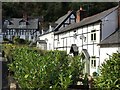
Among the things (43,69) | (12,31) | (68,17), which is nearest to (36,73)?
(43,69)

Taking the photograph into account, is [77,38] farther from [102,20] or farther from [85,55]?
[102,20]

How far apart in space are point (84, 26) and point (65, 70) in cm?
1100

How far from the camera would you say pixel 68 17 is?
35.2 m

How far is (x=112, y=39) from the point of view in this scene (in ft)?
58.9

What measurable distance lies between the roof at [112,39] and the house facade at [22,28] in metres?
32.2

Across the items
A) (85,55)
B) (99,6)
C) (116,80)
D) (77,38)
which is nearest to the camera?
(116,80)

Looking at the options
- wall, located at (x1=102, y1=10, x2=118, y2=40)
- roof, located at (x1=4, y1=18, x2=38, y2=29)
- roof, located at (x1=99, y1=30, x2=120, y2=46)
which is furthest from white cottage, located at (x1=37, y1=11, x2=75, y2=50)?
roof, located at (x1=4, y1=18, x2=38, y2=29)

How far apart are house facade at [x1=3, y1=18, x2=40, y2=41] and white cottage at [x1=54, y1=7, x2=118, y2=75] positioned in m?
26.5

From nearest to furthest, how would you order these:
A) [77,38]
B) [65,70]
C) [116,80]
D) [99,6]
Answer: [116,80] < [65,70] < [77,38] < [99,6]

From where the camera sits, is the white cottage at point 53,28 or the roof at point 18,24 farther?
the roof at point 18,24

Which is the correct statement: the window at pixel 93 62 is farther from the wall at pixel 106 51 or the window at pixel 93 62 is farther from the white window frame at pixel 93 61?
Result: the wall at pixel 106 51

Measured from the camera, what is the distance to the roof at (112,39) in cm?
1711

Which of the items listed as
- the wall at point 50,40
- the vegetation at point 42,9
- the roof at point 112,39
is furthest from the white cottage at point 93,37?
the vegetation at point 42,9

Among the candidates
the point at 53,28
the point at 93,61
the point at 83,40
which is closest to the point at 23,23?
the point at 53,28
